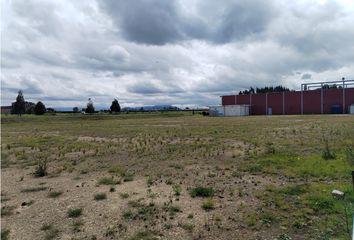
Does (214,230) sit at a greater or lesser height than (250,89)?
lesser

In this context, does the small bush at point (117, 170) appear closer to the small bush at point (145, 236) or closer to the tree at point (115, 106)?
the small bush at point (145, 236)

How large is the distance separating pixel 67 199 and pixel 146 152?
675 cm

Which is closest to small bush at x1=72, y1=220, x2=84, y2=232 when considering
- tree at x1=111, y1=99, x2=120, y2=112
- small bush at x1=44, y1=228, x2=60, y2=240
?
small bush at x1=44, y1=228, x2=60, y2=240

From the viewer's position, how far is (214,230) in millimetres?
5297

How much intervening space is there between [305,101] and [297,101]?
181cm

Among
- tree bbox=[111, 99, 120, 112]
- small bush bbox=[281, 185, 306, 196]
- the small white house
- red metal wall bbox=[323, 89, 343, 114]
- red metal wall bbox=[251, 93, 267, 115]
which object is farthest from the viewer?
tree bbox=[111, 99, 120, 112]

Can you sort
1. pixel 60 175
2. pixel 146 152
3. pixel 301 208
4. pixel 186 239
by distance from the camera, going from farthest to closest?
1. pixel 146 152
2. pixel 60 175
3. pixel 301 208
4. pixel 186 239

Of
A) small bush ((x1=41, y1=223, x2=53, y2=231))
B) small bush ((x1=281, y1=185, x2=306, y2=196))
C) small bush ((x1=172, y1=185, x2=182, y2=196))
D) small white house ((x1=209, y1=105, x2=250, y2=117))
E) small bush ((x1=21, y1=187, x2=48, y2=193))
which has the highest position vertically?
small white house ((x1=209, y1=105, x2=250, y2=117))

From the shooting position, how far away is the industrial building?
2667 inches

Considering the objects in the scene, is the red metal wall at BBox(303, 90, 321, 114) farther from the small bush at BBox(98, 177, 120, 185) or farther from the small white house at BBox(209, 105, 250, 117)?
the small bush at BBox(98, 177, 120, 185)

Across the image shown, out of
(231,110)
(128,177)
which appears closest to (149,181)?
(128,177)

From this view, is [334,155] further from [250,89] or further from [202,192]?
[250,89]

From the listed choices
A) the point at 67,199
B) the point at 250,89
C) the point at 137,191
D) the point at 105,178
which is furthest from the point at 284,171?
the point at 250,89

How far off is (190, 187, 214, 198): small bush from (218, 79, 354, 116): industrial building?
67.0 m
